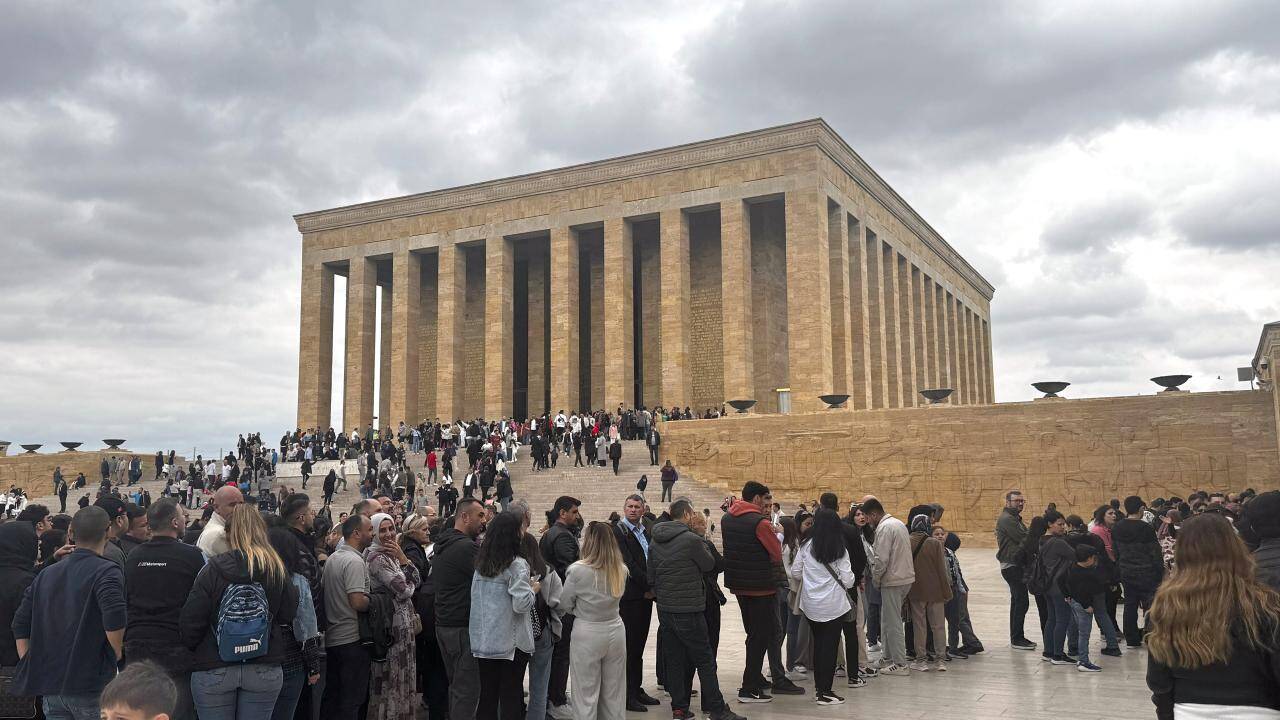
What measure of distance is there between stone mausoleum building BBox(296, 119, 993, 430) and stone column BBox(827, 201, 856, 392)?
0.05 metres

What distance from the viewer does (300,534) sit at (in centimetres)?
496

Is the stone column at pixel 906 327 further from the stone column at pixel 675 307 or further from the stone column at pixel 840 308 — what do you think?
the stone column at pixel 675 307

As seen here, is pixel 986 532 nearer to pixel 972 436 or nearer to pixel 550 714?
pixel 972 436

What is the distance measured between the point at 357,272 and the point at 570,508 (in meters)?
32.0

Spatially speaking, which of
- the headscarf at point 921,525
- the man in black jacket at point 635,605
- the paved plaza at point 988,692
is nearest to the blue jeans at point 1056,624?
the paved plaza at point 988,692

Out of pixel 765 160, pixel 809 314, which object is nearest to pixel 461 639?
pixel 809 314

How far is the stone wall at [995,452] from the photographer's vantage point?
18328 millimetres

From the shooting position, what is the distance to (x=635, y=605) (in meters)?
6.73

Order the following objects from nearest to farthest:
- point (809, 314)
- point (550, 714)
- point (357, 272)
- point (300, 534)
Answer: point (300, 534), point (550, 714), point (809, 314), point (357, 272)

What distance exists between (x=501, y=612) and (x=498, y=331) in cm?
2864

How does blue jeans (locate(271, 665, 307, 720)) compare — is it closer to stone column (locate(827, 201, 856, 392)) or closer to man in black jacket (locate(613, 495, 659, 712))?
man in black jacket (locate(613, 495, 659, 712))

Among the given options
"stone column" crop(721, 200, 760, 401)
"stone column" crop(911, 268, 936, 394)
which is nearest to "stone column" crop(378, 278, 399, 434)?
"stone column" crop(721, 200, 760, 401)

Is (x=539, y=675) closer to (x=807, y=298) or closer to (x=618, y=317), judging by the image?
(x=807, y=298)

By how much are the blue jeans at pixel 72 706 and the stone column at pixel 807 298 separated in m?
25.3
